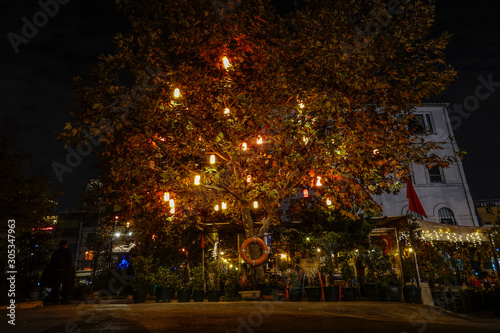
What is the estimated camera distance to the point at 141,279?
1318cm

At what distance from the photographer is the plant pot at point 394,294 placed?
450 inches

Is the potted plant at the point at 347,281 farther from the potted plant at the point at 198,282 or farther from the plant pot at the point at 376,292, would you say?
the potted plant at the point at 198,282

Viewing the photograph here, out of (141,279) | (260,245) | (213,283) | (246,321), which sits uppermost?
(260,245)

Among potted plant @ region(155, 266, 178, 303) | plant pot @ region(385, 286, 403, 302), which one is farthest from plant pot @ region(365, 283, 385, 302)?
potted plant @ region(155, 266, 178, 303)

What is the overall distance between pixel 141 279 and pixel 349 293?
8.81 m

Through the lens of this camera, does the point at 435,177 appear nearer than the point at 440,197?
No

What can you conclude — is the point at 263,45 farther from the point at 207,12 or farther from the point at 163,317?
the point at 163,317

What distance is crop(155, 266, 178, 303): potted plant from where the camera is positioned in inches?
495

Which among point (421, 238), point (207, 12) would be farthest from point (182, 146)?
point (421, 238)

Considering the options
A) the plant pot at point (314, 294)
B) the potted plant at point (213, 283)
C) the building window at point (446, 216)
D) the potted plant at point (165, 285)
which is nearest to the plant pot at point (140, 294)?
the potted plant at point (165, 285)

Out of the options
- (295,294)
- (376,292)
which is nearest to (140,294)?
(295,294)

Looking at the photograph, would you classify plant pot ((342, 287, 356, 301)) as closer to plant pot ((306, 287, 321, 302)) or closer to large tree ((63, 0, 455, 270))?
plant pot ((306, 287, 321, 302))

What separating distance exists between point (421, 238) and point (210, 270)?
1004cm

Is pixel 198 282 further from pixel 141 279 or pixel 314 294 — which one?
pixel 314 294
